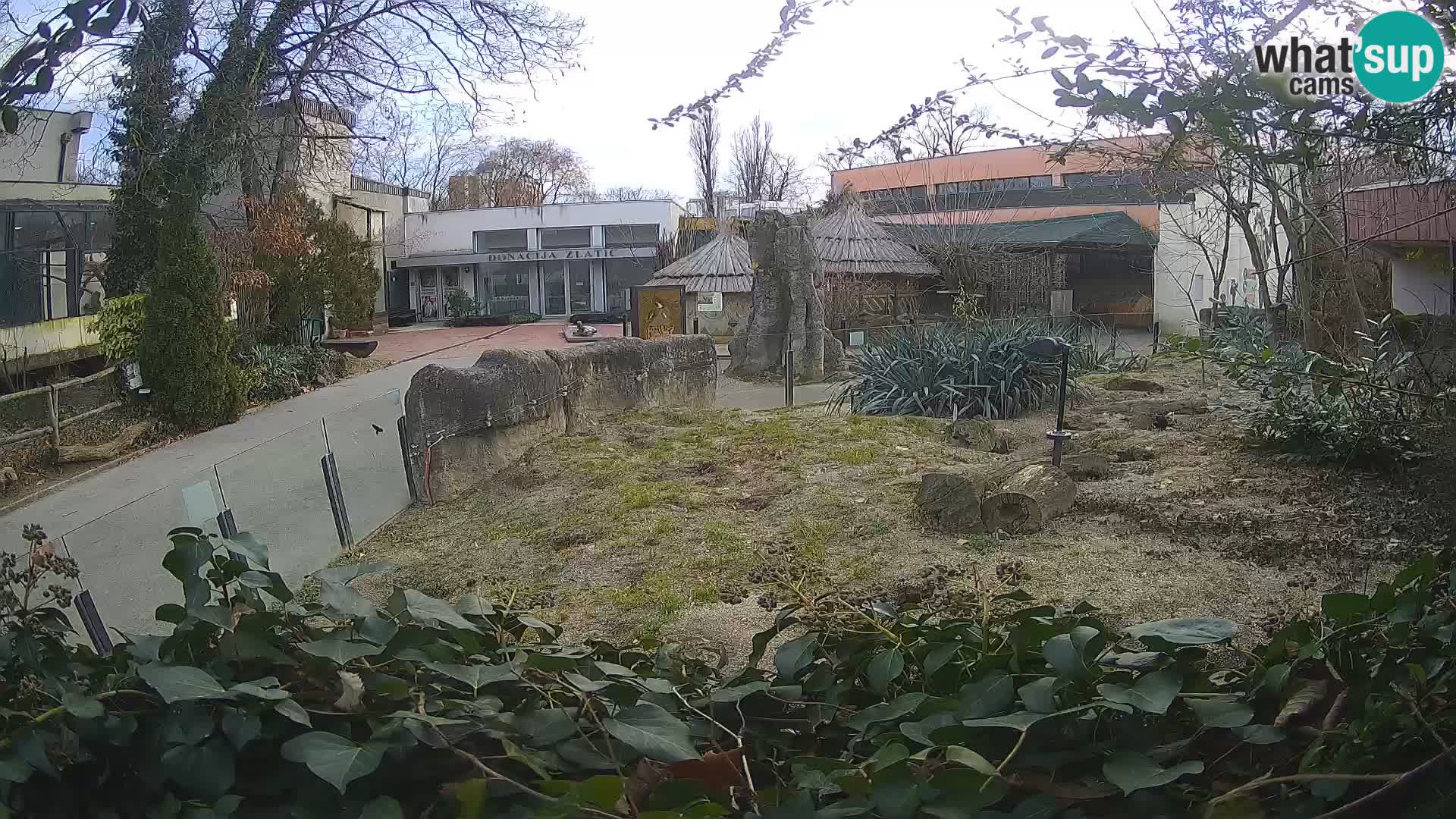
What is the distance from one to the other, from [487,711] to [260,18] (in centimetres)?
1484

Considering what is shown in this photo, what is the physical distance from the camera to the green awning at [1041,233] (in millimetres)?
22094

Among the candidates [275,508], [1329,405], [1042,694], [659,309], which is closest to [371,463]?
[275,508]

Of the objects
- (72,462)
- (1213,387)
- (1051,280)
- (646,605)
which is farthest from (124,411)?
(1051,280)

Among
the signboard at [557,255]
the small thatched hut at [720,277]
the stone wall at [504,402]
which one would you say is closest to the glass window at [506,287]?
the signboard at [557,255]

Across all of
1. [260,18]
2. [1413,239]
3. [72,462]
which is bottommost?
[72,462]

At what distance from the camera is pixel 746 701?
65.4 inches

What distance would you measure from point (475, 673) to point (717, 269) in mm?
22179

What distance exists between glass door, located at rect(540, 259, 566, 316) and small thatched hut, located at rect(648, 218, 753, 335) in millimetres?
13159

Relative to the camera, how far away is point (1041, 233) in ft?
77.5

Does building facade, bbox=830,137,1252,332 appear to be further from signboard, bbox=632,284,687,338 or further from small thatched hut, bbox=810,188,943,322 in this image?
signboard, bbox=632,284,687,338

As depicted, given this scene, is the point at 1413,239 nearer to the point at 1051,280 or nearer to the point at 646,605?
the point at 646,605

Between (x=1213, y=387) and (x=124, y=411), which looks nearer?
(x=1213, y=387)

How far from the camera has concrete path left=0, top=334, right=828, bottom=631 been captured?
11.6 feet

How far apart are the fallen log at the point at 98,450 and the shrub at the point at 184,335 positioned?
3.22 ft
